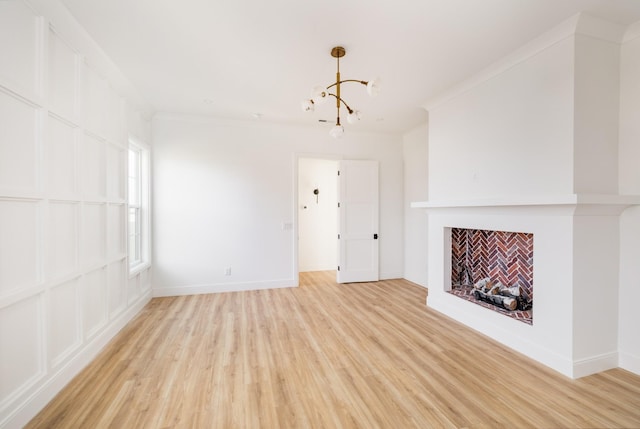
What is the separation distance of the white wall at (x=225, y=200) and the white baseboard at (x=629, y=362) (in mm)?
3988

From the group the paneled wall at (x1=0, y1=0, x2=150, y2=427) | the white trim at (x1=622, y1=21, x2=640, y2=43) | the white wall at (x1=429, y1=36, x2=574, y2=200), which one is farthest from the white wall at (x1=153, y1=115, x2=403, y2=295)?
the white trim at (x1=622, y1=21, x2=640, y2=43)

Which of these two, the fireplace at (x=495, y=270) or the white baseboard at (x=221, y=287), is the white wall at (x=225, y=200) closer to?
the white baseboard at (x=221, y=287)

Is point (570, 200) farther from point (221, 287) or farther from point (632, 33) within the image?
point (221, 287)

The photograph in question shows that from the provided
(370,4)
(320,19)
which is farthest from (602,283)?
(320,19)

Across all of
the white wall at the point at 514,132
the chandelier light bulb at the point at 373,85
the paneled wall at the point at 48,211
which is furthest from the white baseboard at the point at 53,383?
the white wall at the point at 514,132

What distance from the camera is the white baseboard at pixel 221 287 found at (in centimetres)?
442

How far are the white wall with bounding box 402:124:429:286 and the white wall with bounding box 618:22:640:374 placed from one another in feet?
8.51

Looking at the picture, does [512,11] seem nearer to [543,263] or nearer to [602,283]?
[543,263]

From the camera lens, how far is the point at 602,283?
234 cm

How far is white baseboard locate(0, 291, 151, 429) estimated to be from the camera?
168cm

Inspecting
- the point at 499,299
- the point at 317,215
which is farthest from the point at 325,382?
the point at 317,215

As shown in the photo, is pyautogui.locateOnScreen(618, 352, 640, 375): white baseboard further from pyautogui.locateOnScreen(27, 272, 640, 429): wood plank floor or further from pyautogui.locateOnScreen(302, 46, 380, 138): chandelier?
pyautogui.locateOnScreen(302, 46, 380, 138): chandelier

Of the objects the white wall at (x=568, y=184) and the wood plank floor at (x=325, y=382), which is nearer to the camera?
the wood plank floor at (x=325, y=382)

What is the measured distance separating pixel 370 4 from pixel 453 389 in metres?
2.92
